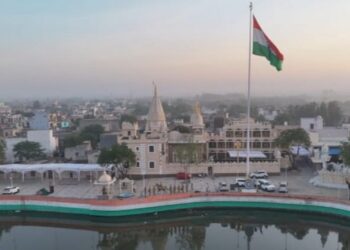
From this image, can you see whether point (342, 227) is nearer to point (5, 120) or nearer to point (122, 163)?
point (122, 163)

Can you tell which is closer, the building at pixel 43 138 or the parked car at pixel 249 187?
the parked car at pixel 249 187

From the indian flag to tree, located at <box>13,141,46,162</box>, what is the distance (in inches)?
1020

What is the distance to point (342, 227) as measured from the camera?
2458cm

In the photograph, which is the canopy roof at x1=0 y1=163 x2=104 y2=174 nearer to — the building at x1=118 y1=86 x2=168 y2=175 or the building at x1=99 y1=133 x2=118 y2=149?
the building at x1=118 y1=86 x2=168 y2=175

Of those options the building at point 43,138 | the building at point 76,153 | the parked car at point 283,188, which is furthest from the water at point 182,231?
the building at point 43,138

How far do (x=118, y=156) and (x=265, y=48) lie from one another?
1376 centimetres

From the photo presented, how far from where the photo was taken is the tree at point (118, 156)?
3260 centimetres

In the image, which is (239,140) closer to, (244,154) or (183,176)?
(244,154)

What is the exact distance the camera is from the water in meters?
23.1

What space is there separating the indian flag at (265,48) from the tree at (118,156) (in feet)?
42.2

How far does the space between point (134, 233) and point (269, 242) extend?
7526 mm

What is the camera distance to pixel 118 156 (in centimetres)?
3272

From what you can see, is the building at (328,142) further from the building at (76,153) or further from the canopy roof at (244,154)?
the building at (76,153)

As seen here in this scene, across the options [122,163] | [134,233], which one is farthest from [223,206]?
[122,163]
